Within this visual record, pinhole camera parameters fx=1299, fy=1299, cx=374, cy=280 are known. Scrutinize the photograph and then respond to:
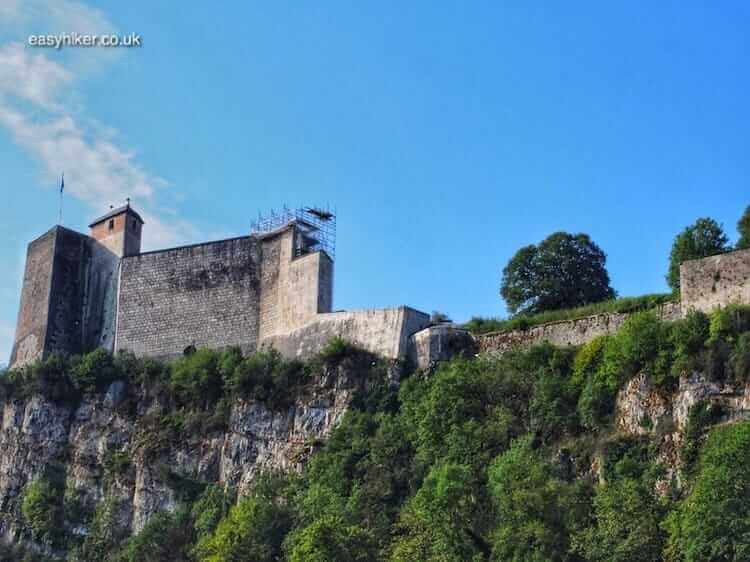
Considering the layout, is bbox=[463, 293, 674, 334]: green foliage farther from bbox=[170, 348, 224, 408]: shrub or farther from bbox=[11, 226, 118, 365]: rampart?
bbox=[11, 226, 118, 365]: rampart

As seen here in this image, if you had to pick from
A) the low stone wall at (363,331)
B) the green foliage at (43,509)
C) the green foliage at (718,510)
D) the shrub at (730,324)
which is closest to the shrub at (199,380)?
the low stone wall at (363,331)

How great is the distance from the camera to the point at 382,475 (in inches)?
1278

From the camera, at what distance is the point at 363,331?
36562 mm

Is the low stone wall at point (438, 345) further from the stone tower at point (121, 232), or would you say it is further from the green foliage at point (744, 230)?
the stone tower at point (121, 232)

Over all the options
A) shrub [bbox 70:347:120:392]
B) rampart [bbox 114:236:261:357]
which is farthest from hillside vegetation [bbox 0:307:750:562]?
shrub [bbox 70:347:120:392]

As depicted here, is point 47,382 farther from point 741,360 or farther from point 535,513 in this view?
point 741,360

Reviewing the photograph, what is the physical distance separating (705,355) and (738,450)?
346 centimetres

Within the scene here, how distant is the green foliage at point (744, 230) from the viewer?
3566 cm

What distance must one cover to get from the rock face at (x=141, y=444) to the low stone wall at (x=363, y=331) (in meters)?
1.07

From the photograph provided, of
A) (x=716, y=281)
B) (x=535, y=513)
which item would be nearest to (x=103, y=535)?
(x=535, y=513)

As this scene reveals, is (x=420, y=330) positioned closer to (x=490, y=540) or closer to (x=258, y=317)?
(x=258, y=317)

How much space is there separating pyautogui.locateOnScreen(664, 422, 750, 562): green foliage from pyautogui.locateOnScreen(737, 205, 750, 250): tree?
9.66 m

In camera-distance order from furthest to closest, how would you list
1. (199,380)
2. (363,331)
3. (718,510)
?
1. (199,380)
2. (363,331)
3. (718,510)

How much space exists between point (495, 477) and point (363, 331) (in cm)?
804
